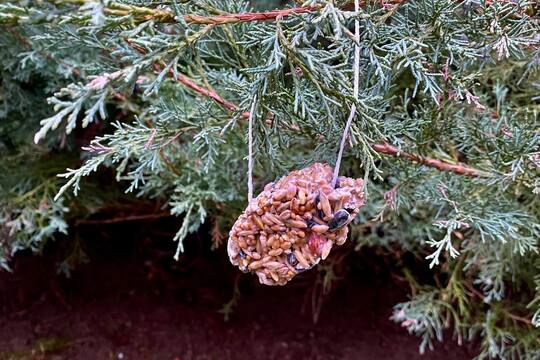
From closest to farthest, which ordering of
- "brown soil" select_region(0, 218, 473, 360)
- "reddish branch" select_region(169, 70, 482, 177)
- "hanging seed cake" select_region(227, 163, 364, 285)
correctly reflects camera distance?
Answer: "hanging seed cake" select_region(227, 163, 364, 285) < "reddish branch" select_region(169, 70, 482, 177) < "brown soil" select_region(0, 218, 473, 360)

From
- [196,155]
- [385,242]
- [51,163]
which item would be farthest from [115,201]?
[385,242]

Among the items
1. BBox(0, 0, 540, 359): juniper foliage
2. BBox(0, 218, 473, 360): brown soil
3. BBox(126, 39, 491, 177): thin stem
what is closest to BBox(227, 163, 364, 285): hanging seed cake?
BBox(0, 0, 540, 359): juniper foliage

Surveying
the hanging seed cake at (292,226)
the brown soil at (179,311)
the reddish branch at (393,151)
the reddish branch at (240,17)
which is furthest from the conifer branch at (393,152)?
the brown soil at (179,311)

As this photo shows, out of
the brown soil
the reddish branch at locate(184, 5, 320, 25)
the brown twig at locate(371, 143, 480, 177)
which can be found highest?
the reddish branch at locate(184, 5, 320, 25)

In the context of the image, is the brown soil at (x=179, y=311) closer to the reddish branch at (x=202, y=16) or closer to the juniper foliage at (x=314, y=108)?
the juniper foliage at (x=314, y=108)

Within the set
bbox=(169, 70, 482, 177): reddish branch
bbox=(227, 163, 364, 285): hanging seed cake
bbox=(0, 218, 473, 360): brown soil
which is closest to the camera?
bbox=(227, 163, 364, 285): hanging seed cake

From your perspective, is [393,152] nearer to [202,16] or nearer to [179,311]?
[202,16]

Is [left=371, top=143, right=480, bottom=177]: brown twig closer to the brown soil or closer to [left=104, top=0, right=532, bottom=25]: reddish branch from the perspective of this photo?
[left=104, top=0, right=532, bottom=25]: reddish branch

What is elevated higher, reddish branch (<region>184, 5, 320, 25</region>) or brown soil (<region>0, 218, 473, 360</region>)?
reddish branch (<region>184, 5, 320, 25</region>)
